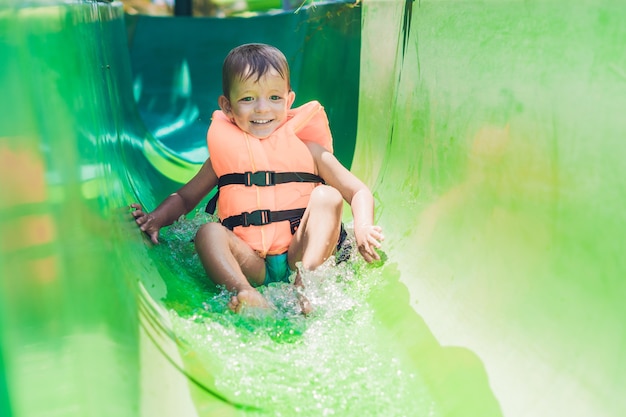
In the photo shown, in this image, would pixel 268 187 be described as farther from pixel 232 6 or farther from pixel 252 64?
pixel 232 6

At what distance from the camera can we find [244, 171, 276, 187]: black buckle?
5.50 ft

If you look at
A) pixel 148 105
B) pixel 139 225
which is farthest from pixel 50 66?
pixel 148 105

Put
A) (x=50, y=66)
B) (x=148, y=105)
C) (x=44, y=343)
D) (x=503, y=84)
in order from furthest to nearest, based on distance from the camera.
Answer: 1. (x=148, y=105)
2. (x=503, y=84)
3. (x=50, y=66)
4. (x=44, y=343)

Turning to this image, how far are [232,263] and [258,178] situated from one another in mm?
272

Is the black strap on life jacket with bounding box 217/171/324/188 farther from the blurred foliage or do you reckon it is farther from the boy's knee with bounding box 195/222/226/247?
the blurred foliage

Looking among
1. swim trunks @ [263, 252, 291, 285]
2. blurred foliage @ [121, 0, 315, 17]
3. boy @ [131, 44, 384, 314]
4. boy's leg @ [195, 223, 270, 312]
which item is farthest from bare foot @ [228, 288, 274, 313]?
blurred foliage @ [121, 0, 315, 17]

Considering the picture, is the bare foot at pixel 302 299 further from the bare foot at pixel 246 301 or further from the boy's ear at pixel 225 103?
the boy's ear at pixel 225 103

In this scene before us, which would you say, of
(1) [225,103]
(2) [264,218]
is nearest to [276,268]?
(2) [264,218]

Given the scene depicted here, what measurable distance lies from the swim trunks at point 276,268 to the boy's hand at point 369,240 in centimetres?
22

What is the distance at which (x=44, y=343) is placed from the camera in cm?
71

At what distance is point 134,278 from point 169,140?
2.03 m

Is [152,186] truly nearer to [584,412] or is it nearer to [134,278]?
[134,278]

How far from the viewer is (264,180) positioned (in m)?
1.68

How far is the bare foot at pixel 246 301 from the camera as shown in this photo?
1.39 metres
